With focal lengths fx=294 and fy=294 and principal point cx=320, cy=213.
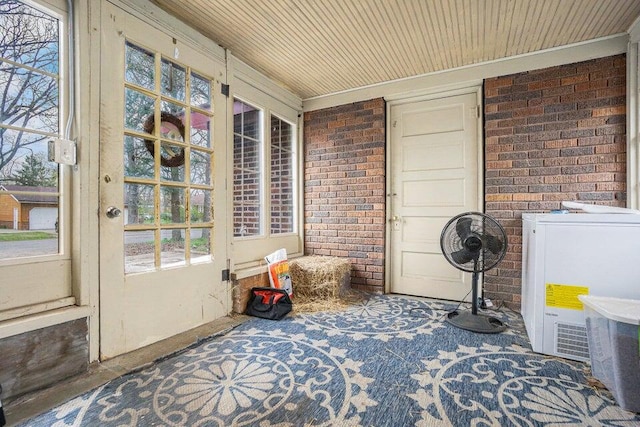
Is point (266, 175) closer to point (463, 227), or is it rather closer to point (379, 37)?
point (379, 37)

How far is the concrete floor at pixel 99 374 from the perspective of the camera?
4.57 feet

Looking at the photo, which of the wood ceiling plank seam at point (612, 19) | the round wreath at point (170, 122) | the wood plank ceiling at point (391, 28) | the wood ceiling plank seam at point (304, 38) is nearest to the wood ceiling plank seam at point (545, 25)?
the wood plank ceiling at point (391, 28)

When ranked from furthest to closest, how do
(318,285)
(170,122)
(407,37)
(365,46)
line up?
(318,285), (365,46), (407,37), (170,122)

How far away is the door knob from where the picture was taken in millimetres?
1862

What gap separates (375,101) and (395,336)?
8.42ft

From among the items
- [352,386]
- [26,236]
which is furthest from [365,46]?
[26,236]

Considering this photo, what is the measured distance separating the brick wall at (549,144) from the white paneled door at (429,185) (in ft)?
0.76

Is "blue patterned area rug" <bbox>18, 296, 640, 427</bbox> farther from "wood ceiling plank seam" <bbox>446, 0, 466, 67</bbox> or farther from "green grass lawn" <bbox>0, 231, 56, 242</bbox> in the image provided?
"wood ceiling plank seam" <bbox>446, 0, 466, 67</bbox>

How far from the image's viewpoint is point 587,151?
255cm

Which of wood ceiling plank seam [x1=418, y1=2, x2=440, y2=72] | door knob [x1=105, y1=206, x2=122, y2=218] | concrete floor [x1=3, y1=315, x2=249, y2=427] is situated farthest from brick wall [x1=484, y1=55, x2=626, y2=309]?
door knob [x1=105, y1=206, x2=122, y2=218]

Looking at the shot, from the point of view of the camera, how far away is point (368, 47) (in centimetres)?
264

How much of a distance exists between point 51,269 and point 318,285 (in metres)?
2.10

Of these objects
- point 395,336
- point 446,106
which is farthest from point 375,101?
point 395,336

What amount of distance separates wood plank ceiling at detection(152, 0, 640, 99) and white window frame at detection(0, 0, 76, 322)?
0.73 meters
